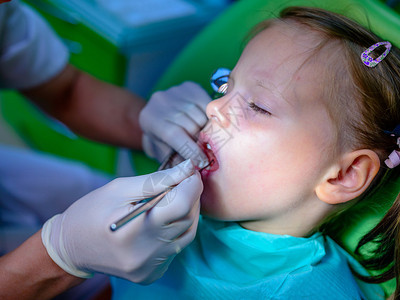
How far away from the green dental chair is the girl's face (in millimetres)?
156

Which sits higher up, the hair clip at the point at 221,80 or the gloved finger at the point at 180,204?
the hair clip at the point at 221,80

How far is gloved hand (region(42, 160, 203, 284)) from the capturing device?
27.3 inches

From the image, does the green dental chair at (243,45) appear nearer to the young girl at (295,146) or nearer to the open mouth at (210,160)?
the young girl at (295,146)

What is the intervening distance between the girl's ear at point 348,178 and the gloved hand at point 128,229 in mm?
277

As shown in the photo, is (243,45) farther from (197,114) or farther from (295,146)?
(295,146)

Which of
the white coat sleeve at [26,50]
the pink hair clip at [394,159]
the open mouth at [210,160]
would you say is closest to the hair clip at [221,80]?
the open mouth at [210,160]

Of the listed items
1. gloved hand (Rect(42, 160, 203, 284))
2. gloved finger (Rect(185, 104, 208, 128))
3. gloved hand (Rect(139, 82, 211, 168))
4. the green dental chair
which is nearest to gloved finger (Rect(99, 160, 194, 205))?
gloved hand (Rect(42, 160, 203, 284))

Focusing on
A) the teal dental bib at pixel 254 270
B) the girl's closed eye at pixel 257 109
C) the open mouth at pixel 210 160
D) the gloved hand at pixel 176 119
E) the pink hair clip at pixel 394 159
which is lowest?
the teal dental bib at pixel 254 270

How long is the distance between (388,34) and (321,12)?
176mm

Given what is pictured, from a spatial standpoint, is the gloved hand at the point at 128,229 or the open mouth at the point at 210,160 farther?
the open mouth at the point at 210,160

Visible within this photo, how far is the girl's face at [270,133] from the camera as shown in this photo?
79 centimetres

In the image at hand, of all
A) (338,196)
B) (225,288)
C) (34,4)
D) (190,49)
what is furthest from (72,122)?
(338,196)

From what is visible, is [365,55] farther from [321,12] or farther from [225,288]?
[225,288]

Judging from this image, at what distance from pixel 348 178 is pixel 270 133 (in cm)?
20
